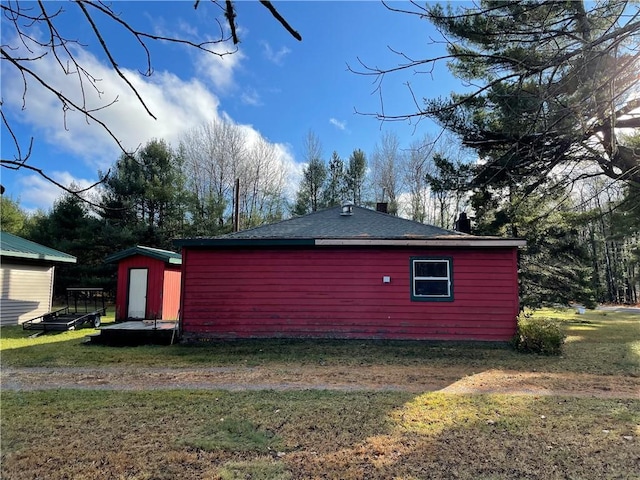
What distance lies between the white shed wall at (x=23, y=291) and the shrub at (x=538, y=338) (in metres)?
14.7

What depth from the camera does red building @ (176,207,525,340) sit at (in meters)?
8.62

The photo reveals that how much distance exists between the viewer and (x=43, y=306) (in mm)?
13688

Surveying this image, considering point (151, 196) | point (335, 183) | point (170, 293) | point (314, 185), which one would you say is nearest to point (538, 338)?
point (170, 293)

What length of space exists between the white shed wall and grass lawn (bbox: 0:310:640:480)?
31.1 ft

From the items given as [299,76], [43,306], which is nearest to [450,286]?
[299,76]

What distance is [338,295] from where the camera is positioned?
8883 mm

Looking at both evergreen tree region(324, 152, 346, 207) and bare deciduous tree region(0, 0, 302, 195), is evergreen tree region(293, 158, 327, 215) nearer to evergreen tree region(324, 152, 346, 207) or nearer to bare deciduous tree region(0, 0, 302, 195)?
evergreen tree region(324, 152, 346, 207)

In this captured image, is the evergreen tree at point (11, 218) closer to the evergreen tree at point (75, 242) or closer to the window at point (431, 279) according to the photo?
the evergreen tree at point (75, 242)

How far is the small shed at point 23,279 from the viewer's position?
12.0 meters

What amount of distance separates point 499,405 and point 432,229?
582 centimetres

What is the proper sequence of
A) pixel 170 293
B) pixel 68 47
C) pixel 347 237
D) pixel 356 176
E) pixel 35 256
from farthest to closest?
pixel 356 176 → pixel 170 293 → pixel 35 256 → pixel 347 237 → pixel 68 47

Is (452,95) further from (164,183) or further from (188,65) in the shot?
(164,183)

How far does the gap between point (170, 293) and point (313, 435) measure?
11415 mm

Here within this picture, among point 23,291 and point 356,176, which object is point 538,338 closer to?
point 23,291
